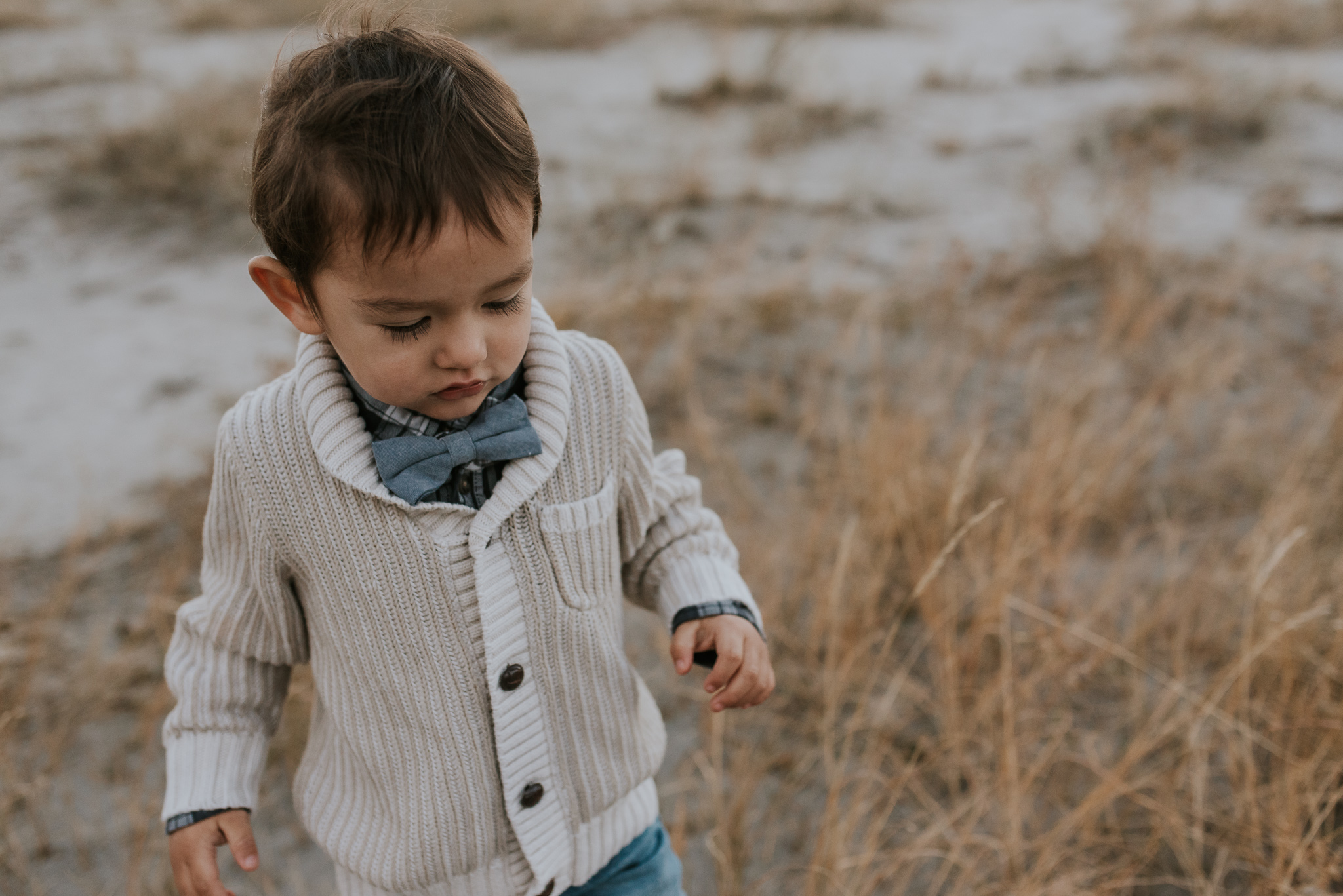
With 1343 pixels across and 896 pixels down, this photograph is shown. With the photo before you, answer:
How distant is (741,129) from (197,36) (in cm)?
506

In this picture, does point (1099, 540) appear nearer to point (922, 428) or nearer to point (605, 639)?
point (922, 428)

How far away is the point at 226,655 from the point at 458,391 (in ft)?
1.45

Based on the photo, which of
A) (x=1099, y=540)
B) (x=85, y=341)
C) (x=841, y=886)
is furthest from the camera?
(x=85, y=341)

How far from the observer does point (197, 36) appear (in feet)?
26.7

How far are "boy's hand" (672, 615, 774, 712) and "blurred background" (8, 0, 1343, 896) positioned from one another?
38cm

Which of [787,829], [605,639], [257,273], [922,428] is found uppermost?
[257,273]

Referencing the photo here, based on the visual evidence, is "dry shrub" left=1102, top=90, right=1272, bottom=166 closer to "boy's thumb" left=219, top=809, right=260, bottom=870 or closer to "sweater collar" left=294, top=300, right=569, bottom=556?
"sweater collar" left=294, top=300, right=569, bottom=556

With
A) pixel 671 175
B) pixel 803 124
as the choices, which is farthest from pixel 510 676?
pixel 803 124

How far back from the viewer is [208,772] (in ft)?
3.73

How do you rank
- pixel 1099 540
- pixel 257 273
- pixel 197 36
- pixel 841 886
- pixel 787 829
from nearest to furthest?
pixel 257 273 < pixel 841 886 < pixel 787 829 < pixel 1099 540 < pixel 197 36

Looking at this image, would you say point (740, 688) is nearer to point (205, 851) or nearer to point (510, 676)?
point (510, 676)

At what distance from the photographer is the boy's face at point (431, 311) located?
3.00 ft

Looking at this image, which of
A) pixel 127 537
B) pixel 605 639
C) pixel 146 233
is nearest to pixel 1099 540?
pixel 605 639

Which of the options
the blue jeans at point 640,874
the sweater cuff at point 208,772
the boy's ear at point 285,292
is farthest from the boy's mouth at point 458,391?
the blue jeans at point 640,874
